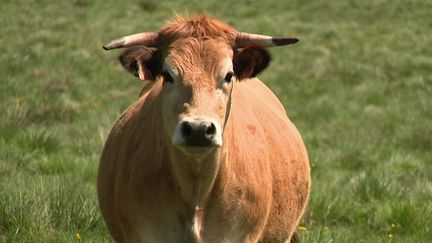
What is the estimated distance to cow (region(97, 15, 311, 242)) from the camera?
4.74m

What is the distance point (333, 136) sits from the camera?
41.6ft

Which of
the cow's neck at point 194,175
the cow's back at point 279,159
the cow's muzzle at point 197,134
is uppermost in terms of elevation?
the cow's muzzle at point 197,134

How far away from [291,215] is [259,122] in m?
0.66

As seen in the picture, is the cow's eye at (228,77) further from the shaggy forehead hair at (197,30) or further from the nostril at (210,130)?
the nostril at (210,130)

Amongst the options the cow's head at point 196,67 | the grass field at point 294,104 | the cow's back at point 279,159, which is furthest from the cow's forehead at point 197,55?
the grass field at point 294,104

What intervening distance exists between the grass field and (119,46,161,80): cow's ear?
6.67 ft

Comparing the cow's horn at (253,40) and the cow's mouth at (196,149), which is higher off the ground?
the cow's horn at (253,40)

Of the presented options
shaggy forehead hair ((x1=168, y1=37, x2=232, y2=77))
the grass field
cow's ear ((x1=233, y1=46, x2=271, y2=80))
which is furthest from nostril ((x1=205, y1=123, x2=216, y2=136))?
the grass field

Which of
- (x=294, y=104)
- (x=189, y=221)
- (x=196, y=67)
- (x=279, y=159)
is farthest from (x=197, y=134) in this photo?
(x=294, y=104)

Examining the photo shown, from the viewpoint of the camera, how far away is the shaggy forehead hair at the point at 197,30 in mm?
5008

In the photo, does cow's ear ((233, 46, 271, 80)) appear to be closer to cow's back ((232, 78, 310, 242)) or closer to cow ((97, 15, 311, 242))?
cow ((97, 15, 311, 242))

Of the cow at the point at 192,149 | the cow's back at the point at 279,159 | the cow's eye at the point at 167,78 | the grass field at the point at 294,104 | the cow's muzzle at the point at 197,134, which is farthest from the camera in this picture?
the grass field at the point at 294,104

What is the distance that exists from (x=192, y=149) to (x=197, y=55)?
1.90 feet

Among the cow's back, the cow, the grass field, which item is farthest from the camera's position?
the grass field
